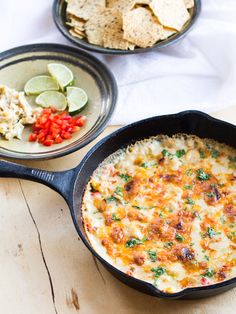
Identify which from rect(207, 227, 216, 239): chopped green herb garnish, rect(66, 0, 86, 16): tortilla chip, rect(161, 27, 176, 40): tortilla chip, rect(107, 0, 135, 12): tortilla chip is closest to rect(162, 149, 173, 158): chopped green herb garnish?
rect(207, 227, 216, 239): chopped green herb garnish

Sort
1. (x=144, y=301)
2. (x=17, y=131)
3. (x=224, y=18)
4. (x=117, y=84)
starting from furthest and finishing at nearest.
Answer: (x=224, y=18) → (x=117, y=84) → (x=17, y=131) → (x=144, y=301)

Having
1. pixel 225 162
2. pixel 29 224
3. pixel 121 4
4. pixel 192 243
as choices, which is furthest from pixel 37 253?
pixel 121 4

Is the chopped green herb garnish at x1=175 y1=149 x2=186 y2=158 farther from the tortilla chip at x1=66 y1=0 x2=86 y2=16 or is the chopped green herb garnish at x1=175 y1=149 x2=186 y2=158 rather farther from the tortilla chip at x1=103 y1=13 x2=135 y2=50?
the tortilla chip at x1=66 y1=0 x2=86 y2=16

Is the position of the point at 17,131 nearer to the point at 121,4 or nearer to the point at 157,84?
the point at 157,84

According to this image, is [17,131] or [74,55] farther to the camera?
[74,55]

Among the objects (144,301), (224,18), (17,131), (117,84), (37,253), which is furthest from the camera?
(224,18)

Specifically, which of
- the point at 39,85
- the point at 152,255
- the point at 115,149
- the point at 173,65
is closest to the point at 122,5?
the point at 173,65

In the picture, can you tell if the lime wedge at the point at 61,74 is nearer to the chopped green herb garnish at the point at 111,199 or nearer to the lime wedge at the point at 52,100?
the lime wedge at the point at 52,100
